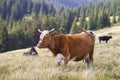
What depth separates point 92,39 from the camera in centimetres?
1253

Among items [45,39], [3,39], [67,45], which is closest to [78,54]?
[67,45]

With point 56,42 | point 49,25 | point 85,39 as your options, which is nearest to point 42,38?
point 56,42

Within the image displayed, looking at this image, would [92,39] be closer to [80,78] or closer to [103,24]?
[80,78]

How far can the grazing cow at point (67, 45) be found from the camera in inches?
402

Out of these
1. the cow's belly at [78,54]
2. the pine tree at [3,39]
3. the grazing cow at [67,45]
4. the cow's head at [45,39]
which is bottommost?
the pine tree at [3,39]

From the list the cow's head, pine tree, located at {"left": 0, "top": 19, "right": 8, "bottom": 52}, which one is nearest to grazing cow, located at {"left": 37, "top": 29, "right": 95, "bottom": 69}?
the cow's head

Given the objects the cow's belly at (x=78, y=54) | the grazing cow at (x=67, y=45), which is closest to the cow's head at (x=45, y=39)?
the grazing cow at (x=67, y=45)

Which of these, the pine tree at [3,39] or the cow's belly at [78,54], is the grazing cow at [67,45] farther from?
the pine tree at [3,39]

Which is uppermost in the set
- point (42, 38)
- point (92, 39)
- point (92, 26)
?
point (42, 38)

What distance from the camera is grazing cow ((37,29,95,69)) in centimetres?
1022

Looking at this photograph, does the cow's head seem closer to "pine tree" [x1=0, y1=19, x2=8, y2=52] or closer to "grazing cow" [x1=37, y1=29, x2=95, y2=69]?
"grazing cow" [x1=37, y1=29, x2=95, y2=69]

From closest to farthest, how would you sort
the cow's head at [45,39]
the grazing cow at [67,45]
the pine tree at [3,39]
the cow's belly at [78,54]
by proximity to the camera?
the cow's head at [45,39] < the grazing cow at [67,45] < the cow's belly at [78,54] < the pine tree at [3,39]

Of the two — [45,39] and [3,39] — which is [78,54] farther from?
[3,39]

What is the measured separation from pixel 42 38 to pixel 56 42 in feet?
1.92
